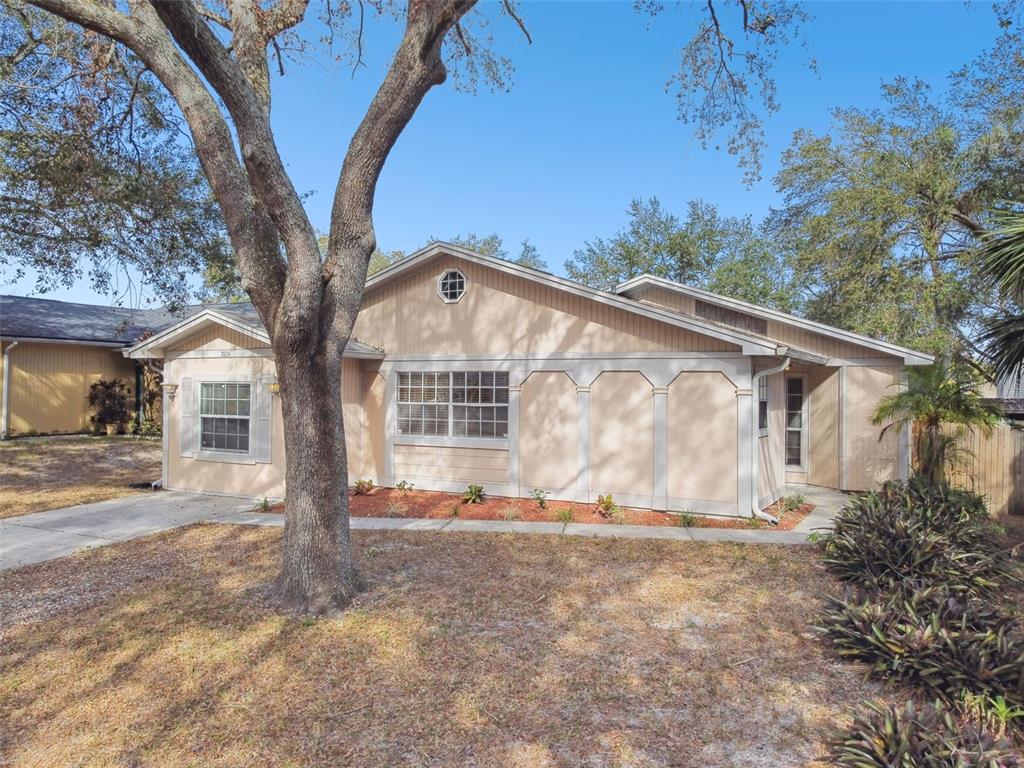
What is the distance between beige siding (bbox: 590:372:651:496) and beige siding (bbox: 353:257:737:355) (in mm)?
643

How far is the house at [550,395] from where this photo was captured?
906 cm

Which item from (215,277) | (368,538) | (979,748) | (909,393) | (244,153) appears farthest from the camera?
(215,277)

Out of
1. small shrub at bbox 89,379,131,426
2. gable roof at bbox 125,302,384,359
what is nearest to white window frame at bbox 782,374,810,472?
gable roof at bbox 125,302,384,359

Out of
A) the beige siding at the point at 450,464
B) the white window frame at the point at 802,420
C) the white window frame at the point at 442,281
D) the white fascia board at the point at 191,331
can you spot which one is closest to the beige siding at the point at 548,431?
the beige siding at the point at 450,464

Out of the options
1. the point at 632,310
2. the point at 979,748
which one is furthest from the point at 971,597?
the point at 632,310

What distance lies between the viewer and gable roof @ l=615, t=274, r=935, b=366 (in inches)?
403

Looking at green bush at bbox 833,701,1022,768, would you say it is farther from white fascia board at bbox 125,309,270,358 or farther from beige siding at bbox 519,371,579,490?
white fascia board at bbox 125,309,270,358

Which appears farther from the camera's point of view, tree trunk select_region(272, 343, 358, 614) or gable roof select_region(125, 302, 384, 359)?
gable roof select_region(125, 302, 384, 359)

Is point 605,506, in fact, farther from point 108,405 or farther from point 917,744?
point 108,405

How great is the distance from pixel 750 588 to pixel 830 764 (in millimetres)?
2833

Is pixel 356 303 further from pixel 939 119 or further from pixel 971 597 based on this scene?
pixel 939 119

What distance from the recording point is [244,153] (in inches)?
193

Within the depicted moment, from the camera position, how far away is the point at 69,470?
1378 centimetres

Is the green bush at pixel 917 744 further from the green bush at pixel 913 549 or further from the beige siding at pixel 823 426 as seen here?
the beige siding at pixel 823 426
